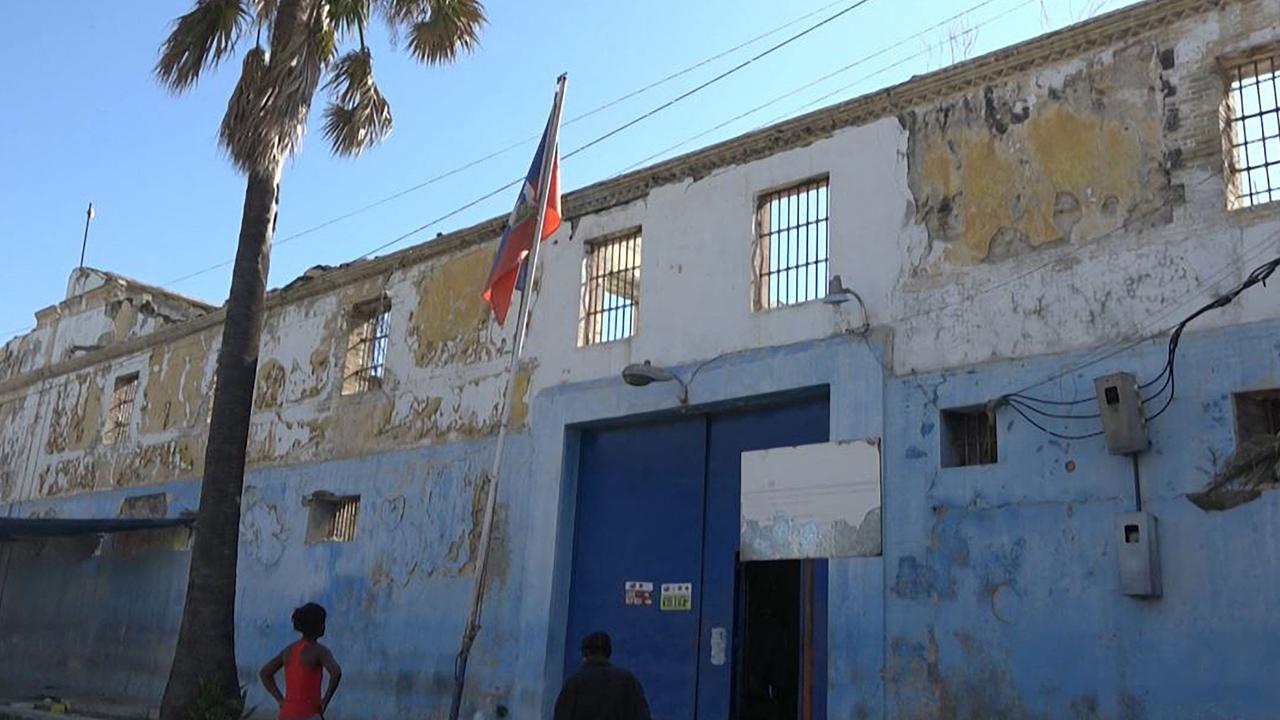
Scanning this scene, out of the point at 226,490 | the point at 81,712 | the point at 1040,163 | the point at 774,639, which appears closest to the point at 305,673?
the point at 774,639

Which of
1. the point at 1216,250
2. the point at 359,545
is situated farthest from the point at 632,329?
the point at 1216,250

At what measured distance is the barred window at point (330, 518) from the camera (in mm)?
16797

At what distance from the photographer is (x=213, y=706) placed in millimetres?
11750

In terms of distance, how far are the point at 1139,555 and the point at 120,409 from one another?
64.7 ft

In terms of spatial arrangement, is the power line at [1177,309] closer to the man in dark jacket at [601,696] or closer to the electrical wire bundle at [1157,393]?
the electrical wire bundle at [1157,393]

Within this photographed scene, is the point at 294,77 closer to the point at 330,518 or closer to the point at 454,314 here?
the point at 454,314

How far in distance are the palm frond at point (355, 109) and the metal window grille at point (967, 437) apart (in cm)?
880

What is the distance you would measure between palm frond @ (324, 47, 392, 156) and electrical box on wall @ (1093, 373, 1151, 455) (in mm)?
10118

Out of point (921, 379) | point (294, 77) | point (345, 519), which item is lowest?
point (345, 519)

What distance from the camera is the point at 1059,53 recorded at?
1046cm

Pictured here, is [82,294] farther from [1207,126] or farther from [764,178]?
[1207,126]

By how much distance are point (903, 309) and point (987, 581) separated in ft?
8.64

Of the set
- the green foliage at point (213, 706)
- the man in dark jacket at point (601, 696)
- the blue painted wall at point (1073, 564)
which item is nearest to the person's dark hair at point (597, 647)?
the man in dark jacket at point (601, 696)

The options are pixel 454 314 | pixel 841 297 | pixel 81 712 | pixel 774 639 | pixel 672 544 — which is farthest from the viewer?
pixel 81 712
